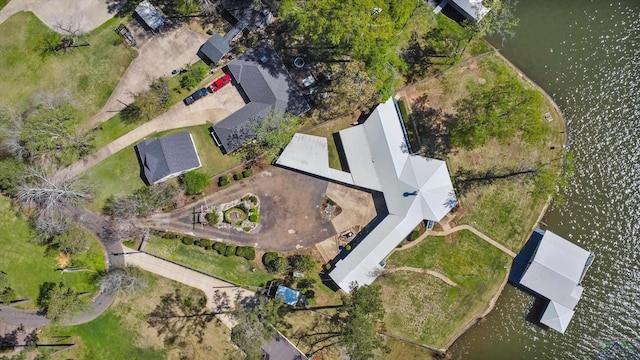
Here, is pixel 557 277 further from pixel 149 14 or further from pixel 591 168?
pixel 149 14

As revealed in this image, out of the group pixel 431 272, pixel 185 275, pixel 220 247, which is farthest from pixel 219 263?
pixel 431 272

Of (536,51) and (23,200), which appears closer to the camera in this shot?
(23,200)

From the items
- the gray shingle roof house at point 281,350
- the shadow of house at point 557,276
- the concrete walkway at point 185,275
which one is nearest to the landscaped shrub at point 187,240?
the concrete walkway at point 185,275

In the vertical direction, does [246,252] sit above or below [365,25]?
below

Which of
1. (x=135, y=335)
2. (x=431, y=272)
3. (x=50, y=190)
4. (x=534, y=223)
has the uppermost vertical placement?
(x=534, y=223)

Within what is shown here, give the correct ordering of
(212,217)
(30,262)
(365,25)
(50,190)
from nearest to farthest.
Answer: (365,25) < (50,190) < (30,262) < (212,217)

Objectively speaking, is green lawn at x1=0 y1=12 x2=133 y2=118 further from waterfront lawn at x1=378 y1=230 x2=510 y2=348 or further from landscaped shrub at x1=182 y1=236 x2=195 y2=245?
waterfront lawn at x1=378 y1=230 x2=510 y2=348

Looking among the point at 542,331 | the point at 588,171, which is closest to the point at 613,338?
the point at 542,331

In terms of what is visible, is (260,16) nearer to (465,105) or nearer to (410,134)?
(410,134)
